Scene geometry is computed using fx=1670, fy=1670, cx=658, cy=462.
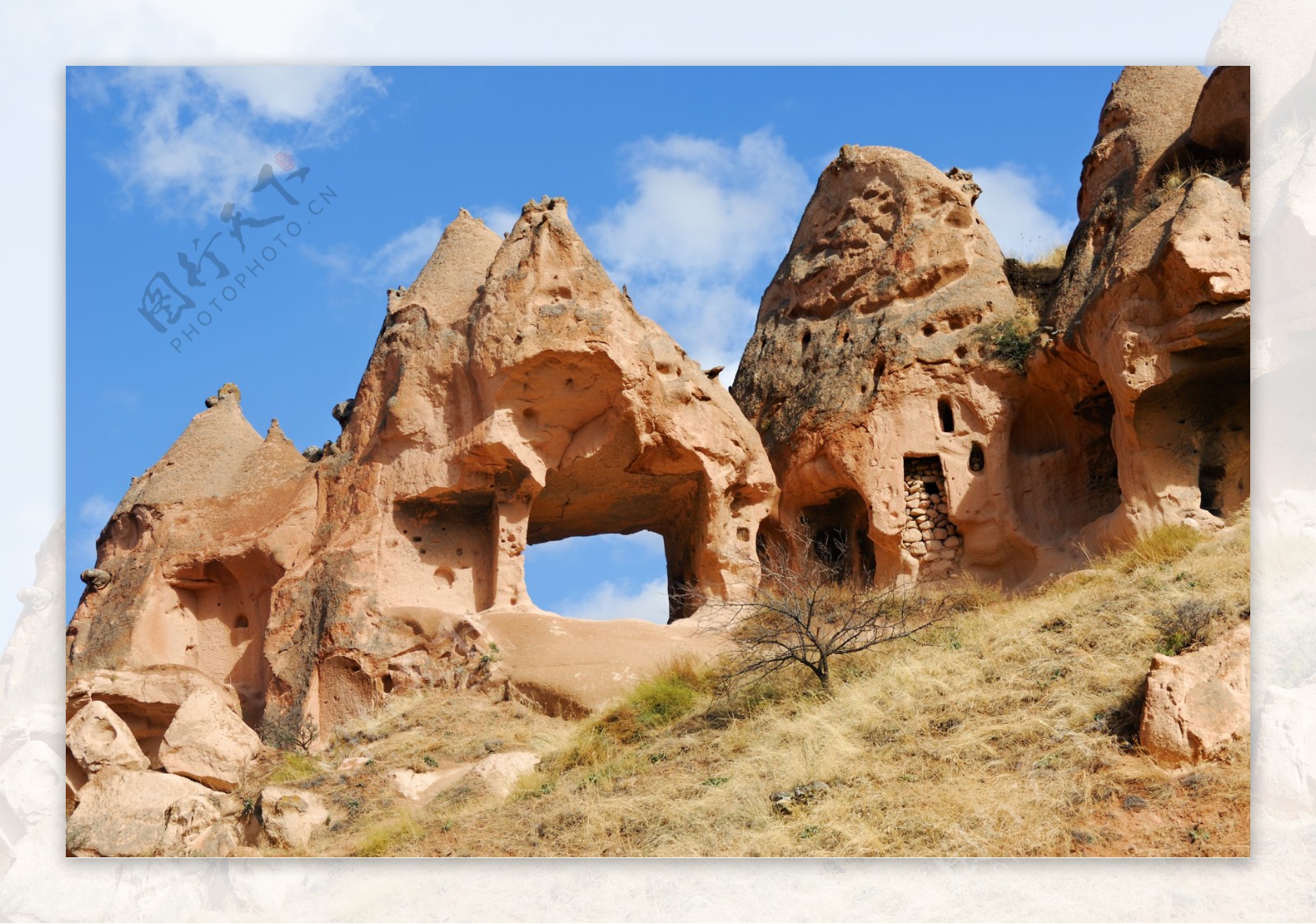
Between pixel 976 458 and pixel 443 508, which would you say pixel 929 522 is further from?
pixel 443 508

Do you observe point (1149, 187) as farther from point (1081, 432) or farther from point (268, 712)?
point (268, 712)

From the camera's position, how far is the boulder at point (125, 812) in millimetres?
11281

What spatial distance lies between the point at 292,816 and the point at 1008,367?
827 centimetres

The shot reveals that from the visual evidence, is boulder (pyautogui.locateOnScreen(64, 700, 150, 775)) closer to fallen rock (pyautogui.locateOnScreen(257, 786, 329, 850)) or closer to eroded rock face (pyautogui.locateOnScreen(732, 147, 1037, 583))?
fallen rock (pyautogui.locateOnScreen(257, 786, 329, 850))

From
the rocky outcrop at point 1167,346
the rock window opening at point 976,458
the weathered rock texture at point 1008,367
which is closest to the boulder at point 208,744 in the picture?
the weathered rock texture at point 1008,367

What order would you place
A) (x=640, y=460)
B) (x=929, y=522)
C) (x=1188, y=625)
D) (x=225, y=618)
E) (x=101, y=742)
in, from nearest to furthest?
(x=1188, y=625)
(x=101, y=742)
(x=225, y=618)
(x=640, y=460)
(x=929, y=522)

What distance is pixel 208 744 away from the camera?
12.8 metres

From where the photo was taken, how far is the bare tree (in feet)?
42.7

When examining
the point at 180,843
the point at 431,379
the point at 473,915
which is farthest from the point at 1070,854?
the point at 431,379

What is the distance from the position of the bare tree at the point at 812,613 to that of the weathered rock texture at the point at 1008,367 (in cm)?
31

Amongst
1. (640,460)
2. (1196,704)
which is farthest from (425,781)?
(1196,704)

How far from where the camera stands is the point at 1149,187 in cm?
1602

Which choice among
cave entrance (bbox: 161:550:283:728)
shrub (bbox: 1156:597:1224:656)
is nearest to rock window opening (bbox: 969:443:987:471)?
shrub (bbox: 1156:597:1224:656)

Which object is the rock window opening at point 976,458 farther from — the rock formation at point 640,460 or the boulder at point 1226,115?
the boulder at point 1226,115
